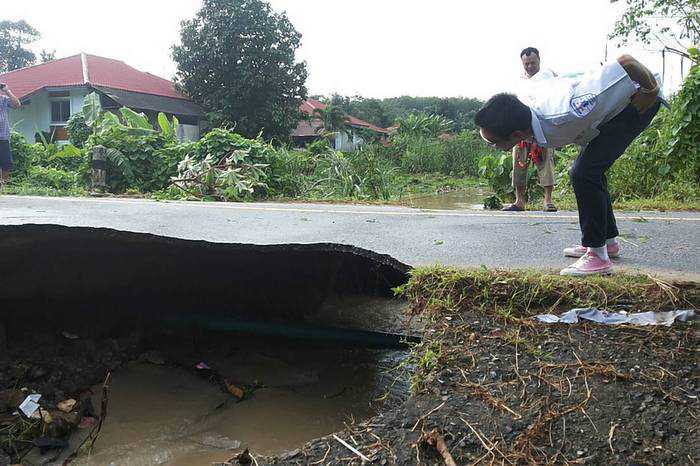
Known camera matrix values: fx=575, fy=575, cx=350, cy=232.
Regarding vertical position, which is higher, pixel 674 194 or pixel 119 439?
pixel 674 194

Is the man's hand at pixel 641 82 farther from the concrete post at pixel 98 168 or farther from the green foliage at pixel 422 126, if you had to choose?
the green foliage at pixel 422 126

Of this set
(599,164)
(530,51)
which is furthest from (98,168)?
(599,164)

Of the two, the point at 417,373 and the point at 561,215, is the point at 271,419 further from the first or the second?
the point at 561,215

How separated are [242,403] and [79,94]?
24809 mm

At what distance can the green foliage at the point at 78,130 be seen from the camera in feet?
59.4

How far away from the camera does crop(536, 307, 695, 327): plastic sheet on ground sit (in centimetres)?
258

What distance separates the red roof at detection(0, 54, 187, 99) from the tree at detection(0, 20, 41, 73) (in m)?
14.1

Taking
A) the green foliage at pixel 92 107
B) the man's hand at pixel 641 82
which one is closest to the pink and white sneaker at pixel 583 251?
the man's hand at pixel 641 82

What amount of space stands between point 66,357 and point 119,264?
62 cm

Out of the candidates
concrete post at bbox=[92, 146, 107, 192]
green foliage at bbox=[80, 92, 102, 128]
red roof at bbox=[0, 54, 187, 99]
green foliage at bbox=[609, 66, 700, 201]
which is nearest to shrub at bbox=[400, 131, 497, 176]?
red roof at bbox=[0, 54, 187, 99]

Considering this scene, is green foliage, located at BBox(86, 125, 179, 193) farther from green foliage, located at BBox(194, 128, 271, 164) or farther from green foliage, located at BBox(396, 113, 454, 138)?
green foliage, located at BBox(396, 113, 454, 138)

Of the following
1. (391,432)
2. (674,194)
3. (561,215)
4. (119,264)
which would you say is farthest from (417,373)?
(674,194)

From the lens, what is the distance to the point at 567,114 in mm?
2803

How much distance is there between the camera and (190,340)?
375cm
